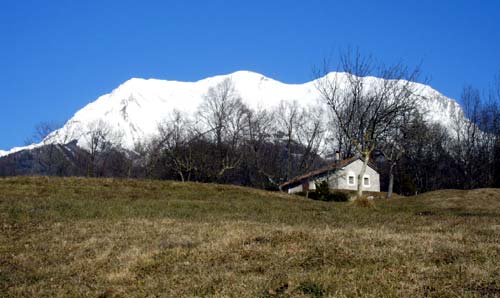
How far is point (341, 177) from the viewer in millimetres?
73188

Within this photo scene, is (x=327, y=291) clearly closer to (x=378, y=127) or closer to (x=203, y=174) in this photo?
(x=378, y=127)

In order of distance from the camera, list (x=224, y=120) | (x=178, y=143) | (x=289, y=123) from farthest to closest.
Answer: (x=289, y=123) → (x=178, y=143) → (x=224, y=120)

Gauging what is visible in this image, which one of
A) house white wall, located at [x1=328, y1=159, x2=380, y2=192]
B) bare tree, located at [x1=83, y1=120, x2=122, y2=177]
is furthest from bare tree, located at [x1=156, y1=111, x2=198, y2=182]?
house white wall, located at [x1=328, y1=159, x2=380, y2=192]

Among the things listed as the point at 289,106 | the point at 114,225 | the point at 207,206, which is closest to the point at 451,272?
the point at 114,225

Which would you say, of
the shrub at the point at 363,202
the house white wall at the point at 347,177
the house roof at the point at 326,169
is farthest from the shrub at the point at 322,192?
the house white wall at the point at 347,177

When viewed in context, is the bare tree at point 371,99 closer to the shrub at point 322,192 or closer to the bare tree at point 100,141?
the shrub at point 322,192

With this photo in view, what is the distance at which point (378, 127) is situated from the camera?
37.8 metres

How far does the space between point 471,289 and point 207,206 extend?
16.7m

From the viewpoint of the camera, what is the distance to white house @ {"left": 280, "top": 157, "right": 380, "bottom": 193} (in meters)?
72.4

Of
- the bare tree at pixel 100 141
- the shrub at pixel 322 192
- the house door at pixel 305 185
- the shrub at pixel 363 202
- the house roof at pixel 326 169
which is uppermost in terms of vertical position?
the bare tree at pixel 100 141

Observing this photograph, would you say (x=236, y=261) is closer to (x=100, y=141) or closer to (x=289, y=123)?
(x=289, y=123)

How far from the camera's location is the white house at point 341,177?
7244cm

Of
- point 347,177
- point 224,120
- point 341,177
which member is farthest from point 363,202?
point 224,120

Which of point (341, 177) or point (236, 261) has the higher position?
point (341, 177)
